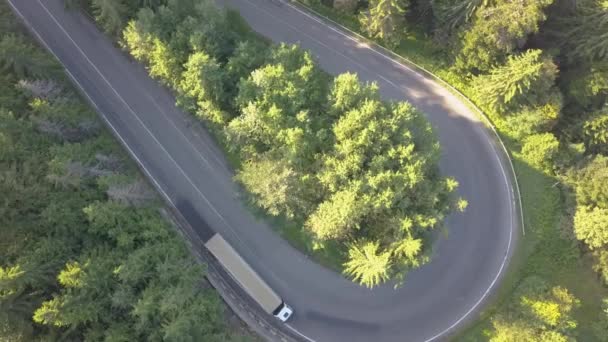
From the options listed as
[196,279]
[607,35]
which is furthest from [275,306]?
[607,35]

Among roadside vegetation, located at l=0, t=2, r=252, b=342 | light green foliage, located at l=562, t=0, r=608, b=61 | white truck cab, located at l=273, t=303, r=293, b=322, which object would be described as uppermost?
light green foliage, located at l=562, t=0, r=608, b=61

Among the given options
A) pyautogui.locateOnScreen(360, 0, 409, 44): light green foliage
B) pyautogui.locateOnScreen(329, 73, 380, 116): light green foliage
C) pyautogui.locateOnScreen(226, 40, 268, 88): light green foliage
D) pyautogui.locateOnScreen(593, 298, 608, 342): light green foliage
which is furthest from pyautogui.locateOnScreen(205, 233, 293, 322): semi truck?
pyautogui.locateOnScreen(593, 298, 608, 342): light green foliage

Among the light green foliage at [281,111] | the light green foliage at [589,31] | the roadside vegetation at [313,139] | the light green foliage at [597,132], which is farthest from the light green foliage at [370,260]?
the light green foliage at [589,31]

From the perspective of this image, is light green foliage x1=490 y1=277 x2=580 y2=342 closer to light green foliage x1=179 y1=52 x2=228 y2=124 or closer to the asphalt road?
the asphalt road

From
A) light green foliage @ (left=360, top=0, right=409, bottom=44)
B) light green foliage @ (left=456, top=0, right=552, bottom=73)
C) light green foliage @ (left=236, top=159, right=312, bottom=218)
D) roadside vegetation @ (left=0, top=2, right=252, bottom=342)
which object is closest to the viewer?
roadside vegetation @ (left=0, top=2, right=252, bottom=342)

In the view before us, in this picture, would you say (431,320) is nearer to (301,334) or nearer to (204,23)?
(301,334)

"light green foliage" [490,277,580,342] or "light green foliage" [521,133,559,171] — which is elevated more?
"light green foliage" [521,133,559,171]
